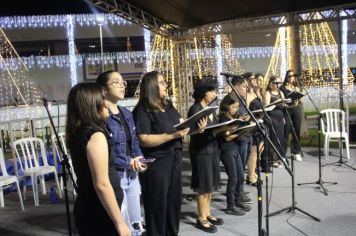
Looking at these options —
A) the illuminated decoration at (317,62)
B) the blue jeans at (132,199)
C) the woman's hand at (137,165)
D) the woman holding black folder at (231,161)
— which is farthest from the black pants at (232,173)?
the illuminated decoration at (317,62)

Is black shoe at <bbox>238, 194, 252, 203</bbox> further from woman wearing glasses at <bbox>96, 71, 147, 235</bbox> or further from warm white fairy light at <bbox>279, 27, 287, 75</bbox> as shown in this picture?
warm white fairy light at <bbox>279, 27, 287, 75</bbox>

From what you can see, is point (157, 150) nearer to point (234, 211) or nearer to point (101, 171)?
point (101, 171)

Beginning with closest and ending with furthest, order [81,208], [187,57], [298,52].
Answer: [81,208], [187,57], [298,52]

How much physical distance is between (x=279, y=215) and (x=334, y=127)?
3.70 meters

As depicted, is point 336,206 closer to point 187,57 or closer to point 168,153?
point 168,153

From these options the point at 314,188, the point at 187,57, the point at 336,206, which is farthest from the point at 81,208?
the point at 187,57

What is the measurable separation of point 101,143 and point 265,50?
59.2 ft

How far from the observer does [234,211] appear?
181 inches

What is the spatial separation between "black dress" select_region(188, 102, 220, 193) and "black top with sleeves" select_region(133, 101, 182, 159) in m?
0.70

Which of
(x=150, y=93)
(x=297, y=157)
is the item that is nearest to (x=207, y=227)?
(x=150, y=93)

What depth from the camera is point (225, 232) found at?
4.08 m

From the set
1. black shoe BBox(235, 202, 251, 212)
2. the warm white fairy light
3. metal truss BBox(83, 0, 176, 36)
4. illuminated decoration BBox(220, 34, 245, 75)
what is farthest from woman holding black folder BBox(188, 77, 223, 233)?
illuminated decoration BBox(220, 34, 245, 75)

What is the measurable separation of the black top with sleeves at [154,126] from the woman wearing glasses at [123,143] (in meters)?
0.08

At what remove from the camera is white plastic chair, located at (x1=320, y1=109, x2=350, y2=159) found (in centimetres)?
728
